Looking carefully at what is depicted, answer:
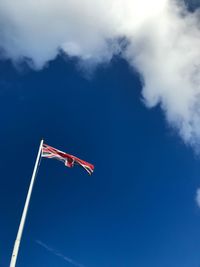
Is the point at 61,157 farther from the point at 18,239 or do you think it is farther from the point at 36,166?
the point at 18,239

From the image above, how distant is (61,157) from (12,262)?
35.4 ft

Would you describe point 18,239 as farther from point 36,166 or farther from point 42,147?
point 42,147

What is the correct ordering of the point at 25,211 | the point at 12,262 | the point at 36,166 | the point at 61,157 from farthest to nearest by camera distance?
1. the point at 61,157
2. the point at 36,166
3. the point at 25,211
4. the point at 12,262

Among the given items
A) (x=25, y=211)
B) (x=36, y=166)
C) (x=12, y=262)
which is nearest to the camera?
(x=12, y=262)

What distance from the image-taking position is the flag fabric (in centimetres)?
3644

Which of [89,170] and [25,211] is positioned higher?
[89,170]

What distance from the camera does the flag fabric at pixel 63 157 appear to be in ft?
120

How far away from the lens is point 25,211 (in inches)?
1238

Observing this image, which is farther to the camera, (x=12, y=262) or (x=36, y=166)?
(x=36, y=166)

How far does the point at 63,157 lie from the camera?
37.3 metres

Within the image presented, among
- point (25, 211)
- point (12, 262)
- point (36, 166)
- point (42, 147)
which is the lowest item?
point (12, 262)

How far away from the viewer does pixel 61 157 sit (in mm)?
37188

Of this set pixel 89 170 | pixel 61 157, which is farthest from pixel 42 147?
pixel 89 170

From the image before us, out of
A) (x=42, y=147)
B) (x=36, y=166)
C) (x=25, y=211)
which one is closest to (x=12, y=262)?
(x=25, y=211)
